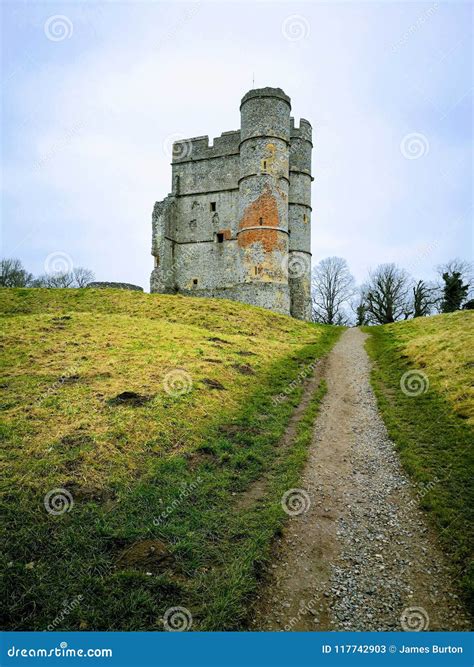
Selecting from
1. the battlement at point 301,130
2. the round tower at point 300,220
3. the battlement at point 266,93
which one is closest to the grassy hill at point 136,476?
the round tower at point 300,220

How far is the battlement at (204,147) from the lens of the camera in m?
39.0

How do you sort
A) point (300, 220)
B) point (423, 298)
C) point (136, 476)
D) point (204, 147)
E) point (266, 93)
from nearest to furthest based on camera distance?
point (136, 476) → point (266, 93) → point (300, 220) → point (204, 147) → point (423, 298)

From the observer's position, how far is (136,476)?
7.93 metres

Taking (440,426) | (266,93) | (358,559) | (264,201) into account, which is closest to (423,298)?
(264,201)

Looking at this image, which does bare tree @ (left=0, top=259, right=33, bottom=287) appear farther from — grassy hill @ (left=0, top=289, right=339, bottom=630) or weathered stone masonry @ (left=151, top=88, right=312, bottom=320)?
grassy hill @ (left=0, top=289, right=339, bottom=630)

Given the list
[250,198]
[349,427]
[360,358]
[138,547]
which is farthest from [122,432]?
[250,198]

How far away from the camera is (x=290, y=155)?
39.2 metres

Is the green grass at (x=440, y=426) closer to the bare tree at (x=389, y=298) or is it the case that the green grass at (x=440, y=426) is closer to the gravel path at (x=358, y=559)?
the gravel path at (x=358, y=559)

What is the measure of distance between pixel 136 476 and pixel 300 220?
114 feet

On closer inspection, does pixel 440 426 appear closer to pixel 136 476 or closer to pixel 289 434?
pixel 289 434

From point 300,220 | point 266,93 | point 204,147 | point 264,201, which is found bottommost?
point 300,220

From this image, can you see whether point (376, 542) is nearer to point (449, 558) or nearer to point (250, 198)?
point (449, 558)

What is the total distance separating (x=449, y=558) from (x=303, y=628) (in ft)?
8.39

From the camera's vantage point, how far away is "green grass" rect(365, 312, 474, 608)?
675cm
